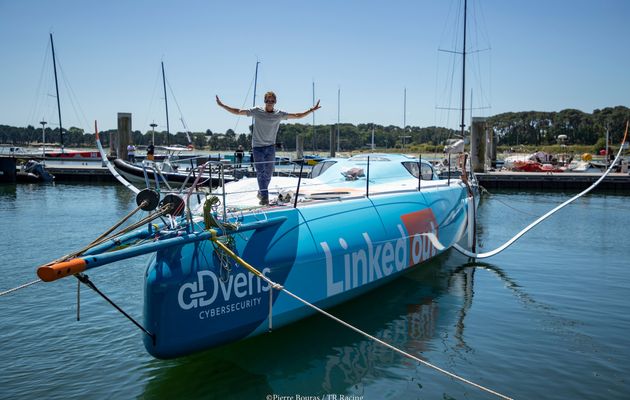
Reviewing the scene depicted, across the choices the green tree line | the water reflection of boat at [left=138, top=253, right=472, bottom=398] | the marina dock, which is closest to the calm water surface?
the water reflection of boat at [left=138, top=253, right=472, bottom=398]

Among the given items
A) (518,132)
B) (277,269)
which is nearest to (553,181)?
(277,269)

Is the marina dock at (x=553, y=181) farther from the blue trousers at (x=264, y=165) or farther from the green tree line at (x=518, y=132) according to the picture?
the green tree line at (x=518, y=132)

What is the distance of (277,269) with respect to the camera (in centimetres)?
668

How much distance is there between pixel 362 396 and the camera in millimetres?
6023

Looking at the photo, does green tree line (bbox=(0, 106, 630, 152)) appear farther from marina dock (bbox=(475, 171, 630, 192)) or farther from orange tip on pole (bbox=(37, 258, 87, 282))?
orange tip on pole (bbox=(37, 258, 87, 282))

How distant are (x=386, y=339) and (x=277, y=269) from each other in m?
2.12

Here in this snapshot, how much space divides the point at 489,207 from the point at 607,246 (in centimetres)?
921

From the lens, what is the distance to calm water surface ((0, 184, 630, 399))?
244 inches

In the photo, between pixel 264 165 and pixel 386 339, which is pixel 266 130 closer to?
pixel 264 165

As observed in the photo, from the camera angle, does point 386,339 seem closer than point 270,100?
Yes

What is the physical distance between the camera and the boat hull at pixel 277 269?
5793 millimetres

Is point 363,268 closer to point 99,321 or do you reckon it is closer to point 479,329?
point 479,329

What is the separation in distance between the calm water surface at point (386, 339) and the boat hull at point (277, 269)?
53 centimetres

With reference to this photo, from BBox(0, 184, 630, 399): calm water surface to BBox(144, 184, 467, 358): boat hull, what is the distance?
0.53 meters
